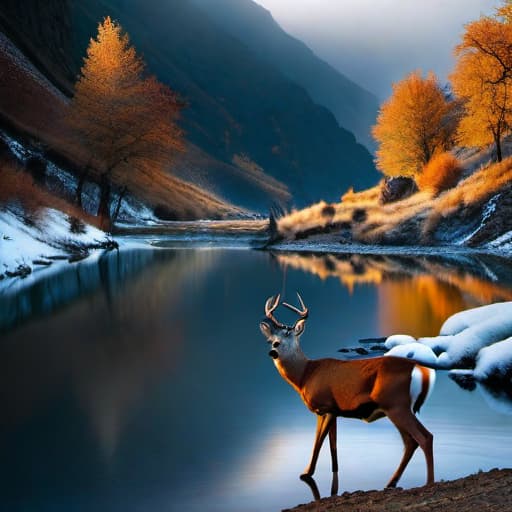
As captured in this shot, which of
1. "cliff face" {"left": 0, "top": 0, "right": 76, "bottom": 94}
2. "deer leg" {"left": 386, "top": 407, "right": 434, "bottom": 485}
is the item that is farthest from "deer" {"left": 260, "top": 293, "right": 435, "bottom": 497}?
"cliff face" {"left": 0, "top": 0, "right": 76, "bottom": 94}

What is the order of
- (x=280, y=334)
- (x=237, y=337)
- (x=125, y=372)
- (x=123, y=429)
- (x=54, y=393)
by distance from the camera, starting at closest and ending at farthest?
(x=280, y=334) → (x=123, y=429) → (x=54, y=393) → (x=125, y=372) → (x=237, y=337)

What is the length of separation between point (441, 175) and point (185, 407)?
40286mm

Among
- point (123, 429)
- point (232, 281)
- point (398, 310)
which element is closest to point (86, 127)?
point (232, 281)

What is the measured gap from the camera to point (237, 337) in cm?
1566

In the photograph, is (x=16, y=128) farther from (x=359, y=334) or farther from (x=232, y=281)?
(x=359, y=334)

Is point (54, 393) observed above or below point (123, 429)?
above

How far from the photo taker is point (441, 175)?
47.4 m

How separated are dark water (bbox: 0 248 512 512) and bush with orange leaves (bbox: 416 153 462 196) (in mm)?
25192

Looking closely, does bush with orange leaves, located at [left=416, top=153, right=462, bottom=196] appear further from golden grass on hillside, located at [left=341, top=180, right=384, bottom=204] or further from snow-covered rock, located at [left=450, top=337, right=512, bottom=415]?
snow-covered rock, located at [left=450, top=337, right=512, bottom=415]

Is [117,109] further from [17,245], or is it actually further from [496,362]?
[496,362]

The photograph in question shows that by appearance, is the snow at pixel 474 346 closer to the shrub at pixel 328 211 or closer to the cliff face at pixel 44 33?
the shrub at pixel 328 211

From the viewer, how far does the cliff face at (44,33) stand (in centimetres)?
10050

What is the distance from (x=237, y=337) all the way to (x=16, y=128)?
53105 millimetres

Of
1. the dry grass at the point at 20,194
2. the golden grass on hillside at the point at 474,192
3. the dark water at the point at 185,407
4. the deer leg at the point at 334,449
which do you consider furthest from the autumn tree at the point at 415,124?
the deer leg at the point at 334,449
